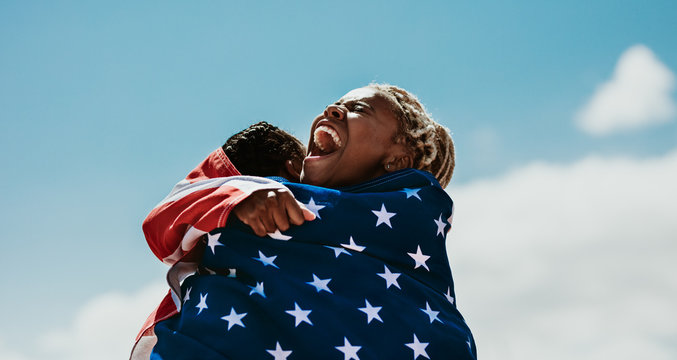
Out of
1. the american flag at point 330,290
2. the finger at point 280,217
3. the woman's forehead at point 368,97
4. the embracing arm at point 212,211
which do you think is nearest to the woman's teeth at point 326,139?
the woman's forehead at point 368,97

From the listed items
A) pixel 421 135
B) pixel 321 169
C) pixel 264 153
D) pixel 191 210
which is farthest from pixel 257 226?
pixel 421 135

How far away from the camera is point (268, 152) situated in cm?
312

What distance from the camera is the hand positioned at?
2.21 metres

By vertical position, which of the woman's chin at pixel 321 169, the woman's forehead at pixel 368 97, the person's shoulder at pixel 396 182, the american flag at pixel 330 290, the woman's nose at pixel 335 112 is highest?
the woman's forehead at pixel 368 97

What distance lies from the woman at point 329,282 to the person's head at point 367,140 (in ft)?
0.67

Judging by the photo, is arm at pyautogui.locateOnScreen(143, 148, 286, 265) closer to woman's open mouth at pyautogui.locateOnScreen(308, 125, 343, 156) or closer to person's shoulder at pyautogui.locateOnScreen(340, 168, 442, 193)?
person's shoulder at pyautogui.locateOnScreen(340, 168, 442, 193)

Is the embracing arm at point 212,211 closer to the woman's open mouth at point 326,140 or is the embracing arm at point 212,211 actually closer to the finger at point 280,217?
the finger at point 280,217

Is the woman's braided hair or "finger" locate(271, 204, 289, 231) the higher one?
the woman's braided hair

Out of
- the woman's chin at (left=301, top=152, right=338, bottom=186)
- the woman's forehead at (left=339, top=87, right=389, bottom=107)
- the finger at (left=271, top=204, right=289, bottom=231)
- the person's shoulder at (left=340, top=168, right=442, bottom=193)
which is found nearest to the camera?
the finger at (left=271, top=204, right=289, bottom=231)

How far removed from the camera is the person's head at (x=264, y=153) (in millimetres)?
3082

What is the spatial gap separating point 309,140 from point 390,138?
0.42 meters

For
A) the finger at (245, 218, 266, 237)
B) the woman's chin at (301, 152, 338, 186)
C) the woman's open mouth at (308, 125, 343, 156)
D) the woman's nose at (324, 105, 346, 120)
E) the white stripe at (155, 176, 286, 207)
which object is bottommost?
the finger at (245, 218, 266, 237)

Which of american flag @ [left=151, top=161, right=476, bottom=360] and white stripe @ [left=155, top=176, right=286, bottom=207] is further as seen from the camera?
white stripe @ [left=155, top=176, right=286, bottom=207]

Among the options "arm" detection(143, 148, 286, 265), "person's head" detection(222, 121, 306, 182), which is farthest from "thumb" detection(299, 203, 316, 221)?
"person's head" detection(222, 121, 306, 182)
